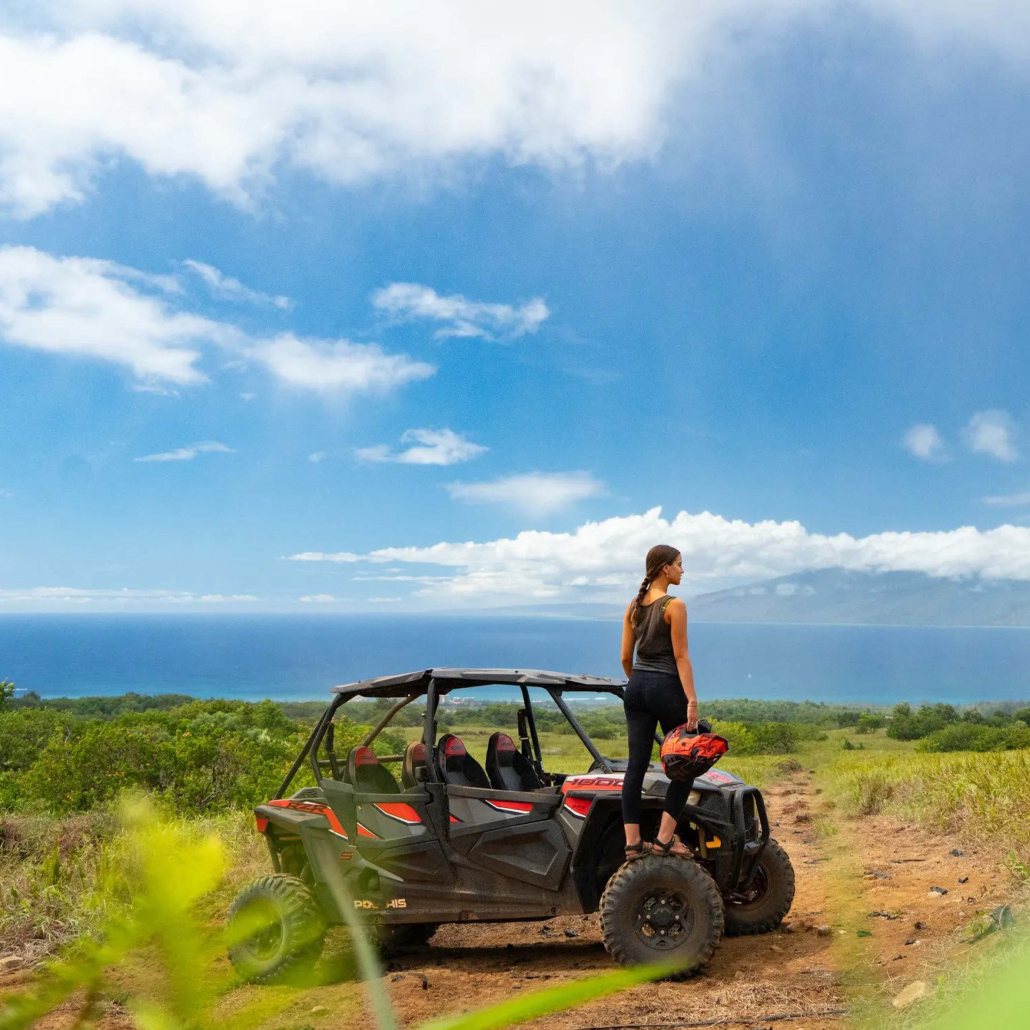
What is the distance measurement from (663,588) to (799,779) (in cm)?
2538

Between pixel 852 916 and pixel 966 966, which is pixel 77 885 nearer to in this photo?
pixel 966 966

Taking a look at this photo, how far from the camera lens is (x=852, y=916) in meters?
0.82

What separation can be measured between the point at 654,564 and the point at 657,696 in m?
1.02

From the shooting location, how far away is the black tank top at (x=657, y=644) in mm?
7238

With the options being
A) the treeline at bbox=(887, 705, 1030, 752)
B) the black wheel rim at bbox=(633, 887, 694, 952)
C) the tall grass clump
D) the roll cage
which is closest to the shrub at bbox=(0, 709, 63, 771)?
the tall grass clump

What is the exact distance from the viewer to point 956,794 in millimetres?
11602

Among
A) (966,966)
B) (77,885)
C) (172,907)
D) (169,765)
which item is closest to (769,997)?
(966,966)

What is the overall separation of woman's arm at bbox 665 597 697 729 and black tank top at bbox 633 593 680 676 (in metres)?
0.05

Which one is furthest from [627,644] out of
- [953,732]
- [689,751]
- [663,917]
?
[953,732]

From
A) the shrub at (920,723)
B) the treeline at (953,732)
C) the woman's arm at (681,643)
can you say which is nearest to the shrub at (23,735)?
the woman's arm at (681,643)

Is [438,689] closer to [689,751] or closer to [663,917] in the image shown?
[689,751]

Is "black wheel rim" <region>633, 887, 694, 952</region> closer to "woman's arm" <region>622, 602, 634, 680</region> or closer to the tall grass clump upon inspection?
"woman's arm" <region>622, 602, 634, 680</region>

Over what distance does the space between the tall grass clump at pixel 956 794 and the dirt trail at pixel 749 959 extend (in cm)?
36

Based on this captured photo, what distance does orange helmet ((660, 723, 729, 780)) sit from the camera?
22.3ft
